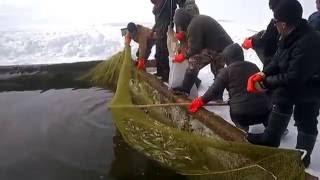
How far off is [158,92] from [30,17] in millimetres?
15293

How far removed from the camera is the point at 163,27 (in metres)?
6.34

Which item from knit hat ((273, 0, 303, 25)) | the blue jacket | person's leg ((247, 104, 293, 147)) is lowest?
person's leg ((247, 104, 293, 147))

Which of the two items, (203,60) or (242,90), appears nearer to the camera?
(242,90)

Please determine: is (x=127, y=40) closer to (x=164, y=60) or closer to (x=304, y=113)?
(x=164, y=60)

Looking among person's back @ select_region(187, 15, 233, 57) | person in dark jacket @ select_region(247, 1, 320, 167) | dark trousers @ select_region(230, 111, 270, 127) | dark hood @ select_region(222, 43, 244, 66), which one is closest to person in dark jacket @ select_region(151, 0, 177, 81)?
person's back @ select_region(187, 15, 233, 57)

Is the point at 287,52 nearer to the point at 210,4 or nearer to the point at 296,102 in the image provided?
the point at 296,102

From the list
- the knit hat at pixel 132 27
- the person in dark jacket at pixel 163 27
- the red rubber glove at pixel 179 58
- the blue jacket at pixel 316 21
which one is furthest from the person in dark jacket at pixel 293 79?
the knit hat at pixel 132 27

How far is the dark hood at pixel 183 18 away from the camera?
216 inches

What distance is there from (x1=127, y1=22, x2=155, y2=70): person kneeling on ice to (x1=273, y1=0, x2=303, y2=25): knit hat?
12.3 feet

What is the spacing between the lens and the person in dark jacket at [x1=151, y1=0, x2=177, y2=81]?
626cm

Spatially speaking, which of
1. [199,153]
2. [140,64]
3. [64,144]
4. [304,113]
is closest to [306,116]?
[304,113]

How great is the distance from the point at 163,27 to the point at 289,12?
3.41 m

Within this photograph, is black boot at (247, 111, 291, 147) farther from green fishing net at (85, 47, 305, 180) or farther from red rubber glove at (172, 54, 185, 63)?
red rubber glove at (172, 54, 185, 63)

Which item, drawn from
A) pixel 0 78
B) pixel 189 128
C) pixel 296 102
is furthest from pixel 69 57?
pixel 296 102
